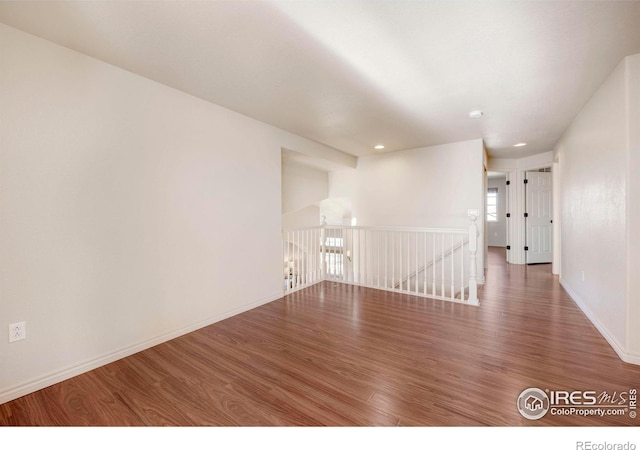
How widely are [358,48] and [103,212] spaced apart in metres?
2.21

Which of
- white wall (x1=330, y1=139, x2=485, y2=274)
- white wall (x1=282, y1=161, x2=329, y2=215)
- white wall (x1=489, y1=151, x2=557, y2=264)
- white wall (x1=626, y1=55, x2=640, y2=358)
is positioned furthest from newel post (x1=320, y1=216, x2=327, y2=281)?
white wall (x1=489, y1=151, x2=557, y2=264)

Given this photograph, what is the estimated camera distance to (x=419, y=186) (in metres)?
4.77

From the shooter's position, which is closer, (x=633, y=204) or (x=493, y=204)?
(x=633, y=204)

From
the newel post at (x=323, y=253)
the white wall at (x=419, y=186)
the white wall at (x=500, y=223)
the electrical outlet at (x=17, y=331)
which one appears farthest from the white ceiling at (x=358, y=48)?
the white wall at (x=500, y=223)

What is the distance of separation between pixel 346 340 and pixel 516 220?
211 inches

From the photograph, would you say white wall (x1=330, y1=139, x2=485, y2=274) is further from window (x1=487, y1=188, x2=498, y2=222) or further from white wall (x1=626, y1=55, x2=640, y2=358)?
window (x1=487, y1=188, x2=498, y2=222)

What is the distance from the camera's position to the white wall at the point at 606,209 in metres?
2.00

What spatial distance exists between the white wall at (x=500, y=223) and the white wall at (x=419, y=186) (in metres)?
5.21

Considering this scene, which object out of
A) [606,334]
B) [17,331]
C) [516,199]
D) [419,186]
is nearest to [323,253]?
[419,186]

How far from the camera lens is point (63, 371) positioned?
6.06 ft

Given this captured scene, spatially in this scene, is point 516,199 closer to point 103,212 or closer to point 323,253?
point 323,253

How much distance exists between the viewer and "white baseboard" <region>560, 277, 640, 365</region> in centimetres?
197

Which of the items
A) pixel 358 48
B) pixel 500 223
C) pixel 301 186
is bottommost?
pixel 500 223

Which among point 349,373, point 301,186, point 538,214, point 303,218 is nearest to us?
point 349,373
